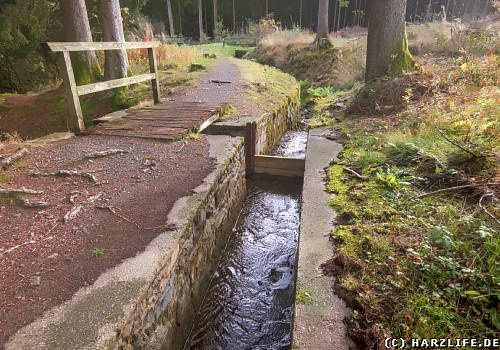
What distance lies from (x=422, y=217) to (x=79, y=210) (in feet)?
10.4

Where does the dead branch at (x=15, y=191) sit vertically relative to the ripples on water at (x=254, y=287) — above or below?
above

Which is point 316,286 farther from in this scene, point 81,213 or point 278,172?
point 278,172

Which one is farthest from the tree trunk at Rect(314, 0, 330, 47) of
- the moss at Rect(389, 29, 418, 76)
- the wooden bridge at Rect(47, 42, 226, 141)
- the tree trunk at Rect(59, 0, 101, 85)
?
the tree trunk at Rect(59, 0, 101, 85)

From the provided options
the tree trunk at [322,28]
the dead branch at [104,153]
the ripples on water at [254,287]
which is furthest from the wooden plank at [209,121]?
the tree trunk at [322,28]

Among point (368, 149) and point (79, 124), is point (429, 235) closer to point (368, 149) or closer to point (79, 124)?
point (368, 149)

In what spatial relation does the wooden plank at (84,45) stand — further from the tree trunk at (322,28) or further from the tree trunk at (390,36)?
the tree trunk at (322,28)

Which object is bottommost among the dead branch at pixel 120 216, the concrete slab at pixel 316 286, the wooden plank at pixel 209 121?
the concrete slab at pixel 316 286

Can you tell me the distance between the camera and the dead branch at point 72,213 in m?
2.74

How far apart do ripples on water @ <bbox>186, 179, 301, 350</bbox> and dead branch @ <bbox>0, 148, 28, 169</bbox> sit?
9.27 feet

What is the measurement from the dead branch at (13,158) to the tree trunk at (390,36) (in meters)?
6.76

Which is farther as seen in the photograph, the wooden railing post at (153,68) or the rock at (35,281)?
the wooden railing post at (153,68)

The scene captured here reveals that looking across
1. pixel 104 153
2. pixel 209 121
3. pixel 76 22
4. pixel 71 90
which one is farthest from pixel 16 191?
pixel 76 22

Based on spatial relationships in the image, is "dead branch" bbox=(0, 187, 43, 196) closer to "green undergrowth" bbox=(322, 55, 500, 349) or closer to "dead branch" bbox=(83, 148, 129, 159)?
"dead branch" bbox=(83, 148, 129, 159)

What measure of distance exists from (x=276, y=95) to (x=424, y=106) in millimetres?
4019
